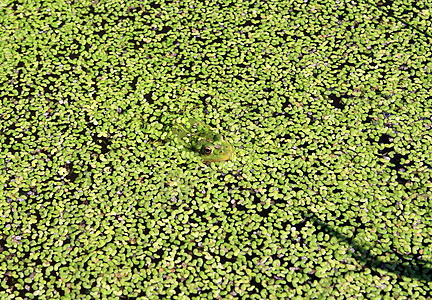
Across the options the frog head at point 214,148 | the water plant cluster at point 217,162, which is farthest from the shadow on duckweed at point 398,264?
the frog head at point 214,148

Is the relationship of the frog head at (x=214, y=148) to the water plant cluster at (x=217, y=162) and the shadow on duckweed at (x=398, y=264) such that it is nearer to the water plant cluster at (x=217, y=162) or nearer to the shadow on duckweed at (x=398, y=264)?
the water plant cluster at (x=217, y=162)

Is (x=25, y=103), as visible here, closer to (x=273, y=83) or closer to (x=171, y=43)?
(x=171, y=43)

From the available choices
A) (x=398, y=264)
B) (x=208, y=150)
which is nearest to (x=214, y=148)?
(x=208, y=150)

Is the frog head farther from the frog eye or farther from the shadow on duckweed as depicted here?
the shadow on duckweed

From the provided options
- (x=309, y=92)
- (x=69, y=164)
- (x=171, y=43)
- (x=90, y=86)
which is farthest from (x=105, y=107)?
(x=309, y=92)

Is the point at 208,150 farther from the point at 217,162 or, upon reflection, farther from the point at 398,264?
the point at 398,264

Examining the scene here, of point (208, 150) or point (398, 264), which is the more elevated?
point (208, 150)
